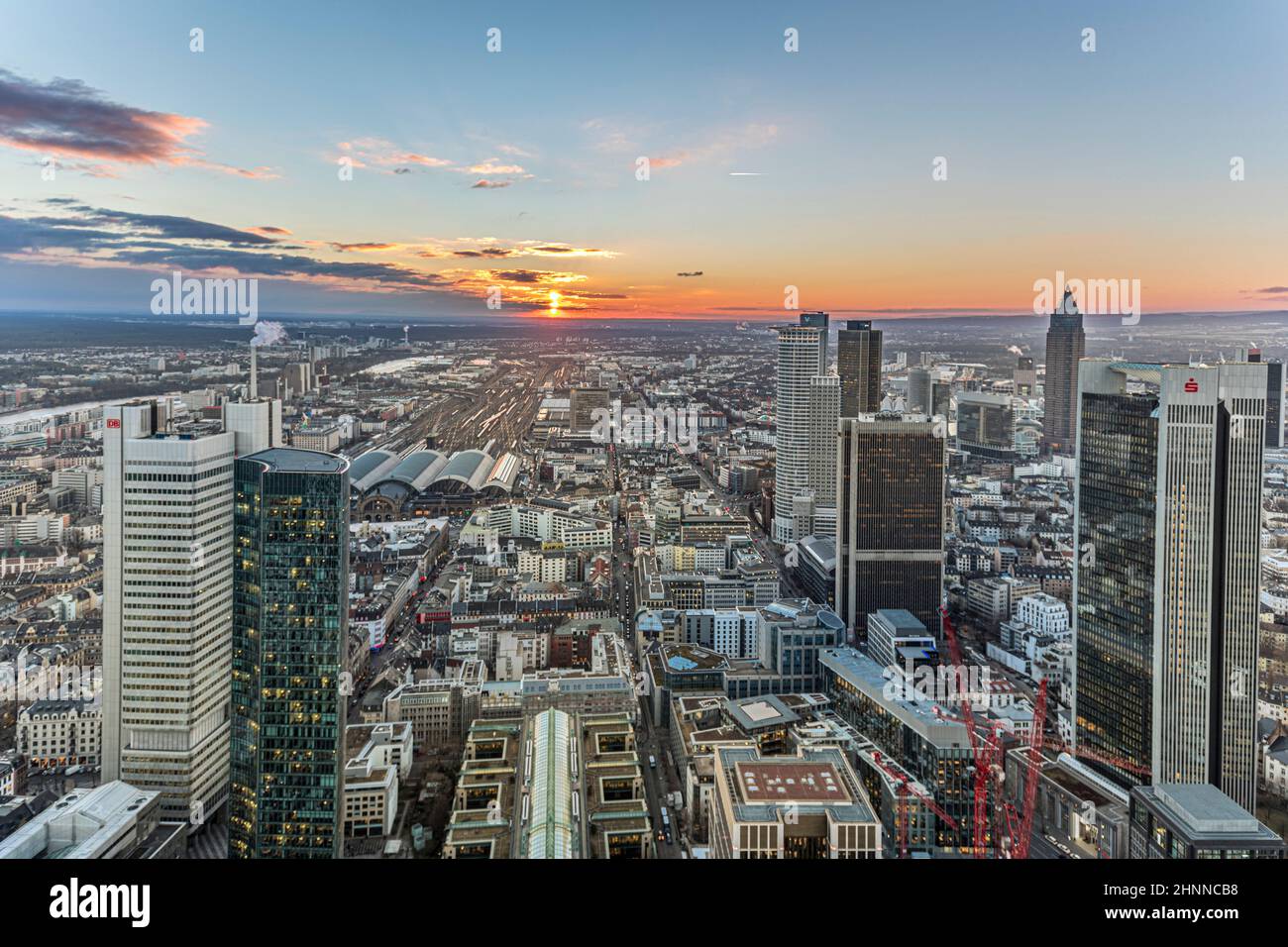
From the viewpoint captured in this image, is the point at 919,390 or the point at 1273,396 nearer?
the point at 1273,396

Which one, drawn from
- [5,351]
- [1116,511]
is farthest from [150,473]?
[1116,511]

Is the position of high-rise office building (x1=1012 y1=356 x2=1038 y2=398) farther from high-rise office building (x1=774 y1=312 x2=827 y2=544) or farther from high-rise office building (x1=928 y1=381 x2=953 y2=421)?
high-rise office building (x1=774 y1=312 x2=827 y2=544)

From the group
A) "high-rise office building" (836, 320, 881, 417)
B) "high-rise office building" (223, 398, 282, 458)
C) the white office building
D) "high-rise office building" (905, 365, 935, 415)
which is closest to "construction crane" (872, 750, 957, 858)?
"high-rise office building" (223, 398, 282, 458)

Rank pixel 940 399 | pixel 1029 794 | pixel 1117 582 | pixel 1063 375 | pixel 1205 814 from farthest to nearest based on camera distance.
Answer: pixel 940 399 → pixel 1063 375 → pixel 1117 582 → pixel 1029 794 → pixel 1205 814

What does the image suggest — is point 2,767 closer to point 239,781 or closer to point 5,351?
point 239,781

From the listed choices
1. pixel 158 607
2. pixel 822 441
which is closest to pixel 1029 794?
pixel 158 607

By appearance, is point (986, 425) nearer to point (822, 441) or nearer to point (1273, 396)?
point (822, 441)
